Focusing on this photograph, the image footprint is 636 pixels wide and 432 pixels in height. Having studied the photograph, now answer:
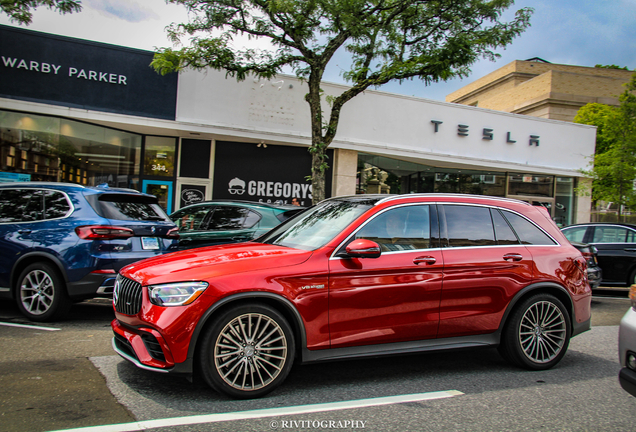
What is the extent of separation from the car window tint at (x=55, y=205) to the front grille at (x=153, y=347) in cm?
330

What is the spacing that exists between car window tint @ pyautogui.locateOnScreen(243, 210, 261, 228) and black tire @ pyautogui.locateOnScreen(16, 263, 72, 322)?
3271 millimetres

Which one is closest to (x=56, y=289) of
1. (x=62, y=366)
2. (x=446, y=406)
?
(x=62, y=366)

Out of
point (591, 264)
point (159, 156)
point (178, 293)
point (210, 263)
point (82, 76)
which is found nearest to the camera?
point (178, 293)

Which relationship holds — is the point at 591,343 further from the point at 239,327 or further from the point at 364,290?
the point at 239,327

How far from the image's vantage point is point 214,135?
1552 cm

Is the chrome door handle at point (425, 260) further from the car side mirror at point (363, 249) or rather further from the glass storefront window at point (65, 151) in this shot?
the glass storefront window at point (65, 151)

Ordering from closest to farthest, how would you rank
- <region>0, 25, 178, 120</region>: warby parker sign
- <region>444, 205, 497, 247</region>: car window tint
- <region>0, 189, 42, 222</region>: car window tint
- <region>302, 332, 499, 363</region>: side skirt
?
<region>302, 332, 499, 363</region>: side skirt → <region>444, 205, 497, 247</region>: car window tint → <region>0, 189, 42, 222</region>: car window tint → <region>0, 25, 178, 120</region>: warby parker sign

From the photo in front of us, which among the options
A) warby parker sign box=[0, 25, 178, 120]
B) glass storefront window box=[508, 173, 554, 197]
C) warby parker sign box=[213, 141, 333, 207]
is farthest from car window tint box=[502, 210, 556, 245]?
glass storefront window box=[508, 173, 554, 197]

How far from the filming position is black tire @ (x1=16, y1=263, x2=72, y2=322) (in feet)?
19.3

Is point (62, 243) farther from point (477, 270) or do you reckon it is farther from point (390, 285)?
point (477, 270)

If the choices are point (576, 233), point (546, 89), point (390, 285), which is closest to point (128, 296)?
point (390, 285)

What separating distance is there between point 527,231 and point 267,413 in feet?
10.6

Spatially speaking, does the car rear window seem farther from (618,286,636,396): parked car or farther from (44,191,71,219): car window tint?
(618,286,636,396): parked car

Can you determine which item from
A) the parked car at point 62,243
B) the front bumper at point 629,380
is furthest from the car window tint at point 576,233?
the parked car at point 62,243
